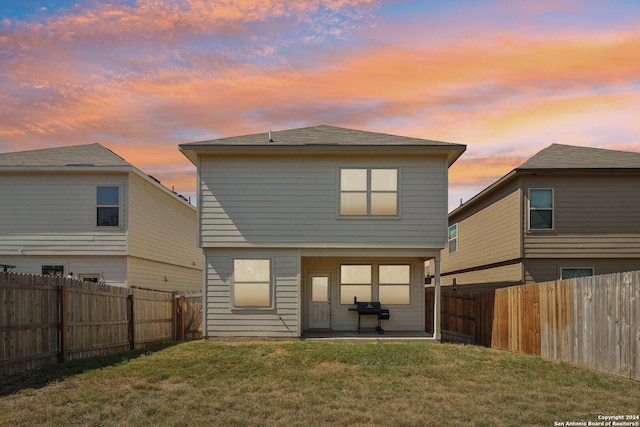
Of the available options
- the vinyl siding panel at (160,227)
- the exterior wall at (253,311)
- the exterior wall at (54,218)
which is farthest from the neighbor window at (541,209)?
the exterior wall at (54,218)

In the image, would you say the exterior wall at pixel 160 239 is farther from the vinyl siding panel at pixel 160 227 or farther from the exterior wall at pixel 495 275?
the exterior wall at pixel 495 275

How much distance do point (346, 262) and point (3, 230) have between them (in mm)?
12764

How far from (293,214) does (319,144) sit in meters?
2.29

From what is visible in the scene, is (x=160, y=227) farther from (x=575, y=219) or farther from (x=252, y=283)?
(x=575, y=219)

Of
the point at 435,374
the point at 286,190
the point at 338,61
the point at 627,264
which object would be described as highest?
the point at 338,61

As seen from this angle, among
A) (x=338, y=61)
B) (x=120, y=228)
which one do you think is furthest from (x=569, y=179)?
(x=120, y=228)

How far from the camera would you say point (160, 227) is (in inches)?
1091

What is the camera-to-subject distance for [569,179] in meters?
22.8

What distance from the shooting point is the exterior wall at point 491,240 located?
23.3 meters

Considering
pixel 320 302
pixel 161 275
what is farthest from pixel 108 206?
pixel 320 302

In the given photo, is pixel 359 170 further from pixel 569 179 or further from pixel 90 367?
pixel 90 367

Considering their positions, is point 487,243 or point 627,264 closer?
point 627,264

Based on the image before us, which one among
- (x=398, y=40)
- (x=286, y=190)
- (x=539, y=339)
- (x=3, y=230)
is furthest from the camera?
(x=3, y=230)

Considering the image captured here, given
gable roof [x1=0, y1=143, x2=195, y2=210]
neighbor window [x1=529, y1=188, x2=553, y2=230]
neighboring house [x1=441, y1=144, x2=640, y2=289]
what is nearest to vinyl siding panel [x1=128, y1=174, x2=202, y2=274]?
gable roof [x1=0, y1=143, x2=195, y2=210]
